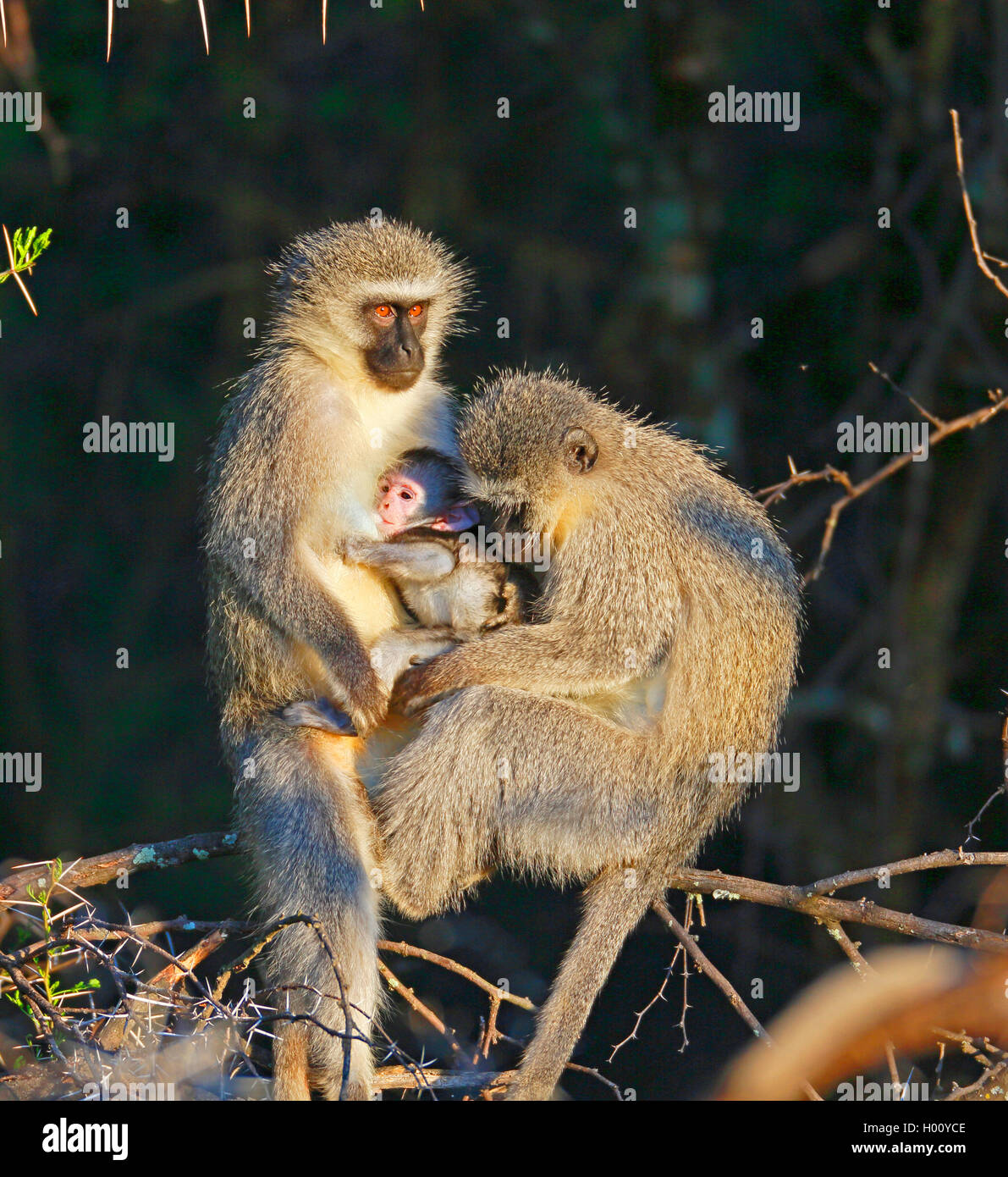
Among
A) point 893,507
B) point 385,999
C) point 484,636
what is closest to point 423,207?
point 893,507

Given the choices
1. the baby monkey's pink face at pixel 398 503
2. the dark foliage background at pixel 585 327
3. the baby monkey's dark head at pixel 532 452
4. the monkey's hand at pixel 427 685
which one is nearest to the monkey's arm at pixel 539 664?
the monkey's hand at pixel 427 685

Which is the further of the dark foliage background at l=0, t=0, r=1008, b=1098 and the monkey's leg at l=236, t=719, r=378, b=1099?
the dark foliage background at l=0, t=0, r=1008, b=1098

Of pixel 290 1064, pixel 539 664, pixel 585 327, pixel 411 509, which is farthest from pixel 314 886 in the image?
pixel 585 327

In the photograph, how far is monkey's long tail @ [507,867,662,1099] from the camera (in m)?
3.68

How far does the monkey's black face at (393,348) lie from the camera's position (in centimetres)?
436

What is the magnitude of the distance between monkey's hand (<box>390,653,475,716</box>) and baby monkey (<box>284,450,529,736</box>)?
0.21ft

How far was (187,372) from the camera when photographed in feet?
30.2

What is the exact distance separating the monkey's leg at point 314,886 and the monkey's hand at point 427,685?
216 mm

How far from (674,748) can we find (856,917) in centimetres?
74

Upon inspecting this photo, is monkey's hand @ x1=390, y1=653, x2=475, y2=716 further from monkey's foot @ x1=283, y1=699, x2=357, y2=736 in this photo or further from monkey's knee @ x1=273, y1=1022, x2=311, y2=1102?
monkey's knee @ x1=273, y1=1022, x2=311, y2=1102

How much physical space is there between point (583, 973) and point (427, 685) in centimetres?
90

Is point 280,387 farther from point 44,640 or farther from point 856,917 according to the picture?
point 44,640

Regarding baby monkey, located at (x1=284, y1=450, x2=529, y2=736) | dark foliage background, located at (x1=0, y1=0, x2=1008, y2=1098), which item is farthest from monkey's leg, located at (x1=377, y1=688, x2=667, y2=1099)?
dark foliage background, located at (x1=0, y1=0, x2=1008, y2=1098)

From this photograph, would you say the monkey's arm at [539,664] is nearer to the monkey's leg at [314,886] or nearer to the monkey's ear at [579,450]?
the monkey's leg at [314,886]
